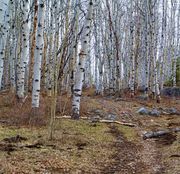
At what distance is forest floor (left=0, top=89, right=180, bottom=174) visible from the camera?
27.4ft

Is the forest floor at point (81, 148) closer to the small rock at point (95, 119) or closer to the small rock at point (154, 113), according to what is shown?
the small rock at point (95, 119)

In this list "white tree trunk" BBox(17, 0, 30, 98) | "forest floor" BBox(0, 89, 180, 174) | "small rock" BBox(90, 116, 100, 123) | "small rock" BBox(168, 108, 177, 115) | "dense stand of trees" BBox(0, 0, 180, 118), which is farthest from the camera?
"small rock" BBox(168, 108, 177, 115)

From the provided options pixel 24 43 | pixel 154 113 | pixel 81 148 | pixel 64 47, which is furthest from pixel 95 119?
pixel 81 148

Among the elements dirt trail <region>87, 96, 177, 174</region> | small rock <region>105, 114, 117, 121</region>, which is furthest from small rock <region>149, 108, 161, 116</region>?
dirt trail <region>87, 96, 177, 174</region>

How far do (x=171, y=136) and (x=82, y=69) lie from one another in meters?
4.35

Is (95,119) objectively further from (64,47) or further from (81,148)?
(81,148)

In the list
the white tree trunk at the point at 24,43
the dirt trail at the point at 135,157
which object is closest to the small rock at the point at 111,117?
the dirt trail at the point at 135,157

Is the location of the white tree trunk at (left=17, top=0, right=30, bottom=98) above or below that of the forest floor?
above

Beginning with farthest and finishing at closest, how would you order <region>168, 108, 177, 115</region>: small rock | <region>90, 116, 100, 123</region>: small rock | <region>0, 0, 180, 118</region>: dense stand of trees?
<region>168, 108, 177, 115</region>: small rock
<region>90, 116, 100, 123</region>: small rock
<region>0, 0, 180, 118</region>: dense stand of trees

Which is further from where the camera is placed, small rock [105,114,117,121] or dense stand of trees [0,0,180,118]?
small rock [105,114,117,121]

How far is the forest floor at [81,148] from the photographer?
8364 mm

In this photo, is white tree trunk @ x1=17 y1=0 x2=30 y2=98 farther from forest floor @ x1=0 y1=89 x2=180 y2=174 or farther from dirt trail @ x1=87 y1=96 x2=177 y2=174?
dirt trail @ x1=87 y1=96 x2=177 y2=174

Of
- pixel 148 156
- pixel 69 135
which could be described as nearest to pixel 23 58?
pixel 69 135

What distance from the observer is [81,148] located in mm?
10227
